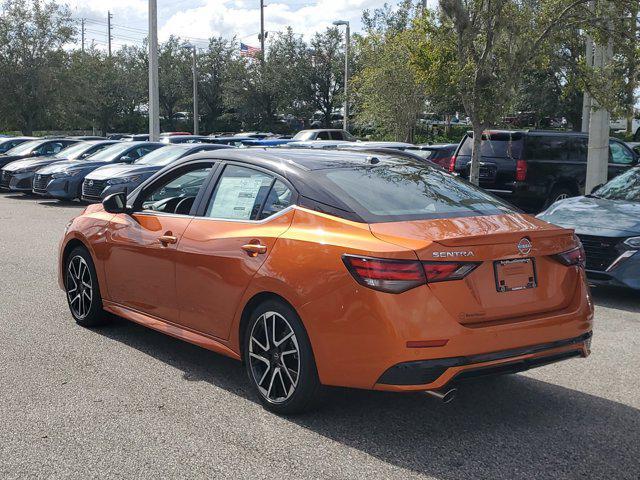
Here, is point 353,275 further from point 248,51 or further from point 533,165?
point 248,51

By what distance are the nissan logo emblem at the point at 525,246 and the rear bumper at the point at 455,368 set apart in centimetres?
52

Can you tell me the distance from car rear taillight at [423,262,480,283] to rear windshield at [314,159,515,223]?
0.48 metres

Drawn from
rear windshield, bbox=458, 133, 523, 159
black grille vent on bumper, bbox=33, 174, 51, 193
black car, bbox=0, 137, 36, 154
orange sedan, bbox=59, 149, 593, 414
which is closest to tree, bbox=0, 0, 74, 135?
black car, bbox=0, 137, 36, 154

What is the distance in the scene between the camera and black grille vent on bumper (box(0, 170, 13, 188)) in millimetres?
21388

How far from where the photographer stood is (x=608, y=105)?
13352mm

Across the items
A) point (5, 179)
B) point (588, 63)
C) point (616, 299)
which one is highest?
point (588, 63)

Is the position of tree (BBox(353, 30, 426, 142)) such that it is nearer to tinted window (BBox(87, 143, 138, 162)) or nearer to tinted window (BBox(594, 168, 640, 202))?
tinted window (BBox(87, 143, 138, 162))

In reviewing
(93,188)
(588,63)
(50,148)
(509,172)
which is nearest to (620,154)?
(588,63)

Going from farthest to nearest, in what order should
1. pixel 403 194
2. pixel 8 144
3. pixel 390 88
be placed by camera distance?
1. pixel 390 88
2. pixel 8 144
3. pixel 403 194

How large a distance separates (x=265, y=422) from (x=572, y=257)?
2.04 metres

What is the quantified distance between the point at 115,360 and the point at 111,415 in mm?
1171

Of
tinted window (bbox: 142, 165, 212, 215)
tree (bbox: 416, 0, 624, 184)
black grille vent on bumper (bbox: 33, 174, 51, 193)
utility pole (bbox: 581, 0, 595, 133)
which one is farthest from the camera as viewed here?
black grille vent on bumper (bbox: 33, 174, 51, 193)

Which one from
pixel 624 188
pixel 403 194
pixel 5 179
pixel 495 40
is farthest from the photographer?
pixel 5 179

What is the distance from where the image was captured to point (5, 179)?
21938 millimetres
